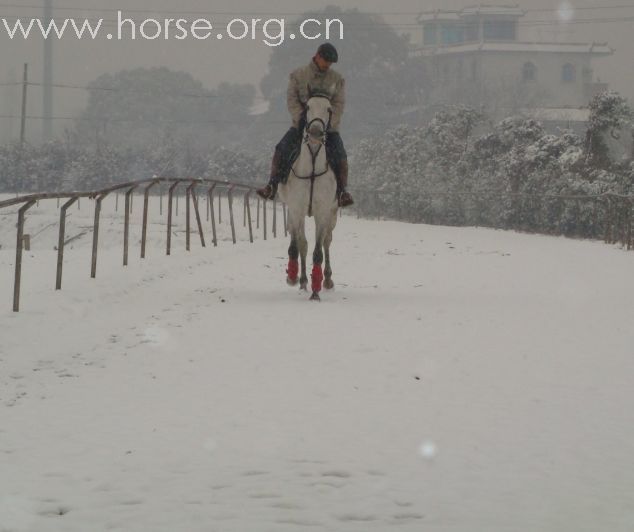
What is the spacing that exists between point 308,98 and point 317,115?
31 centimetres

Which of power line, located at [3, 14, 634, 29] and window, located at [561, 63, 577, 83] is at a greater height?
power line, located at [3, 14, 634, 29]

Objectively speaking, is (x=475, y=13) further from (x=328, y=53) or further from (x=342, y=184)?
(x=328, y=53)

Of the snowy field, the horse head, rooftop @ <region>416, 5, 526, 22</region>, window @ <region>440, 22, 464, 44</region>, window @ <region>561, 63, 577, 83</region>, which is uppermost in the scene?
rooftop @ <region>416, 5, 526, 22</region>

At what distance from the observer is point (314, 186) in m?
12.4

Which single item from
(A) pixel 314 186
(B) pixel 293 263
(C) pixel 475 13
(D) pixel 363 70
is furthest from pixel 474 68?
(A) pixel 314 186

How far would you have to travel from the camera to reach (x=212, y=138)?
98.3 meters

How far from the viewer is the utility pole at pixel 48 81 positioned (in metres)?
106

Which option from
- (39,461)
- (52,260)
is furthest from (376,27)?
(39,461)

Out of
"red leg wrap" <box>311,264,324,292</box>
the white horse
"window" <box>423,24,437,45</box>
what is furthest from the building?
"red leg wrap" <box>311,264,324,292</box>

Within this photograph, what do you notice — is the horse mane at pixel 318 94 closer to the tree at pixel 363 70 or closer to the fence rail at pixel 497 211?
the fence rail at pixel 497 211

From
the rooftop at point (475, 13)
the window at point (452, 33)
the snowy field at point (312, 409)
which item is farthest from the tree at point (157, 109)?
the snowy field at point (312, 409)

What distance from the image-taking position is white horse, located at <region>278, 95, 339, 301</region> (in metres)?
11.8

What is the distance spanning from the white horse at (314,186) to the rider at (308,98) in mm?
95

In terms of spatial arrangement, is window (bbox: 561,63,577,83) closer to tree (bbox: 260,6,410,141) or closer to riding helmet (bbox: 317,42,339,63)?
tree (bbox: 260,6,410,141)
